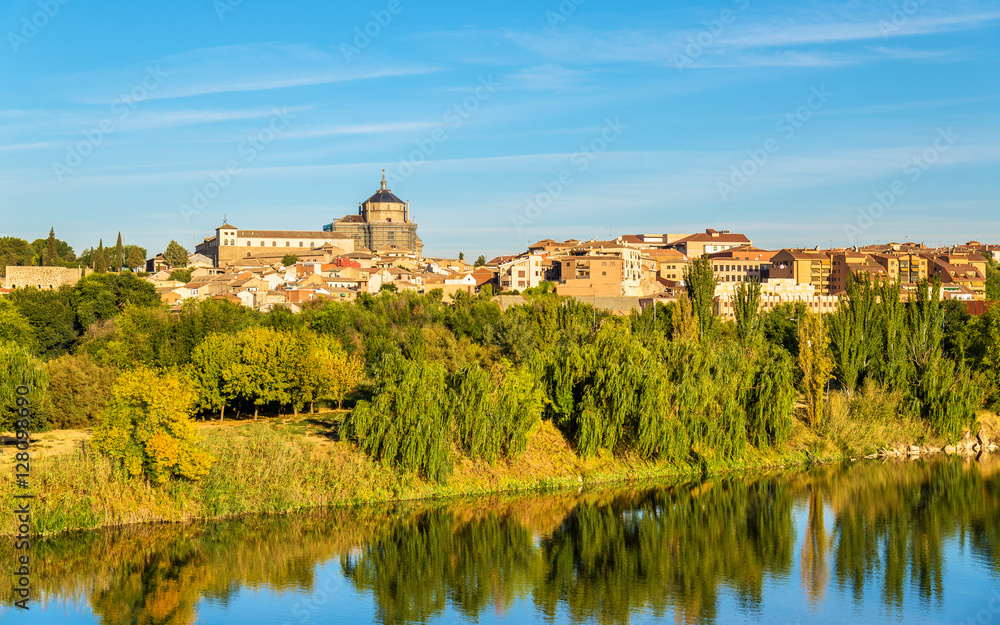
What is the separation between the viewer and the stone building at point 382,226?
10069 cm

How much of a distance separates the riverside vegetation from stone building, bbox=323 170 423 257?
214ft

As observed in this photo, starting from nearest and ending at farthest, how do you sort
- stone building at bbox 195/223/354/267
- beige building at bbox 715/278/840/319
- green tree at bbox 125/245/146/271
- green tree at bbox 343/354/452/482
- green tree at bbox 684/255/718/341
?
green tree at bbox 343/354/452/482
green tree at bbox 684/255/718/341
beige building at bbox 715/278/840/319
green tree at bbox 125/245/146/271
stone building at bbox 195/223/354/267

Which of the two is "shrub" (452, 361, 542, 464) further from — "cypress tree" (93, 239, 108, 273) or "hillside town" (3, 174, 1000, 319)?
"cypress tree" (93, 239, 108, 273)

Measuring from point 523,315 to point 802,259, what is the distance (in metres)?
→ 39.3

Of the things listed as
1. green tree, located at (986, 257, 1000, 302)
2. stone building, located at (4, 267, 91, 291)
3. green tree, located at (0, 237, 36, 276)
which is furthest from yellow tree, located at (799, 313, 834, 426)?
green tree, located at (0, 237, 36, 276)

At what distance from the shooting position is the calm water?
1480cm

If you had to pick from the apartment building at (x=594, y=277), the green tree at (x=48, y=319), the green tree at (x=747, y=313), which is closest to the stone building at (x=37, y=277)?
the green tree at (x=48, y=319)

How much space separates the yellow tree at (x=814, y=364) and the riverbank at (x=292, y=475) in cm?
87

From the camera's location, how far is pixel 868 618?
14.4 metres

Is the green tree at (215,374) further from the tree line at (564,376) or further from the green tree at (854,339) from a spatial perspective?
the green tree at (854,339)

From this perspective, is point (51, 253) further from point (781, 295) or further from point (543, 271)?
point (781, 295)

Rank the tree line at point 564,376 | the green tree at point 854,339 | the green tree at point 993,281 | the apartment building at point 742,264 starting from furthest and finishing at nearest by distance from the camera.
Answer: the apartment building at point 742,264
the green tree at point 993,281
the green tree at point 854,339
the tree line at point 564,376

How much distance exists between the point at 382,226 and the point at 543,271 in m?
40.5

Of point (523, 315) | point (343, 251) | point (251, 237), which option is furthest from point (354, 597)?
point (251, 237)
